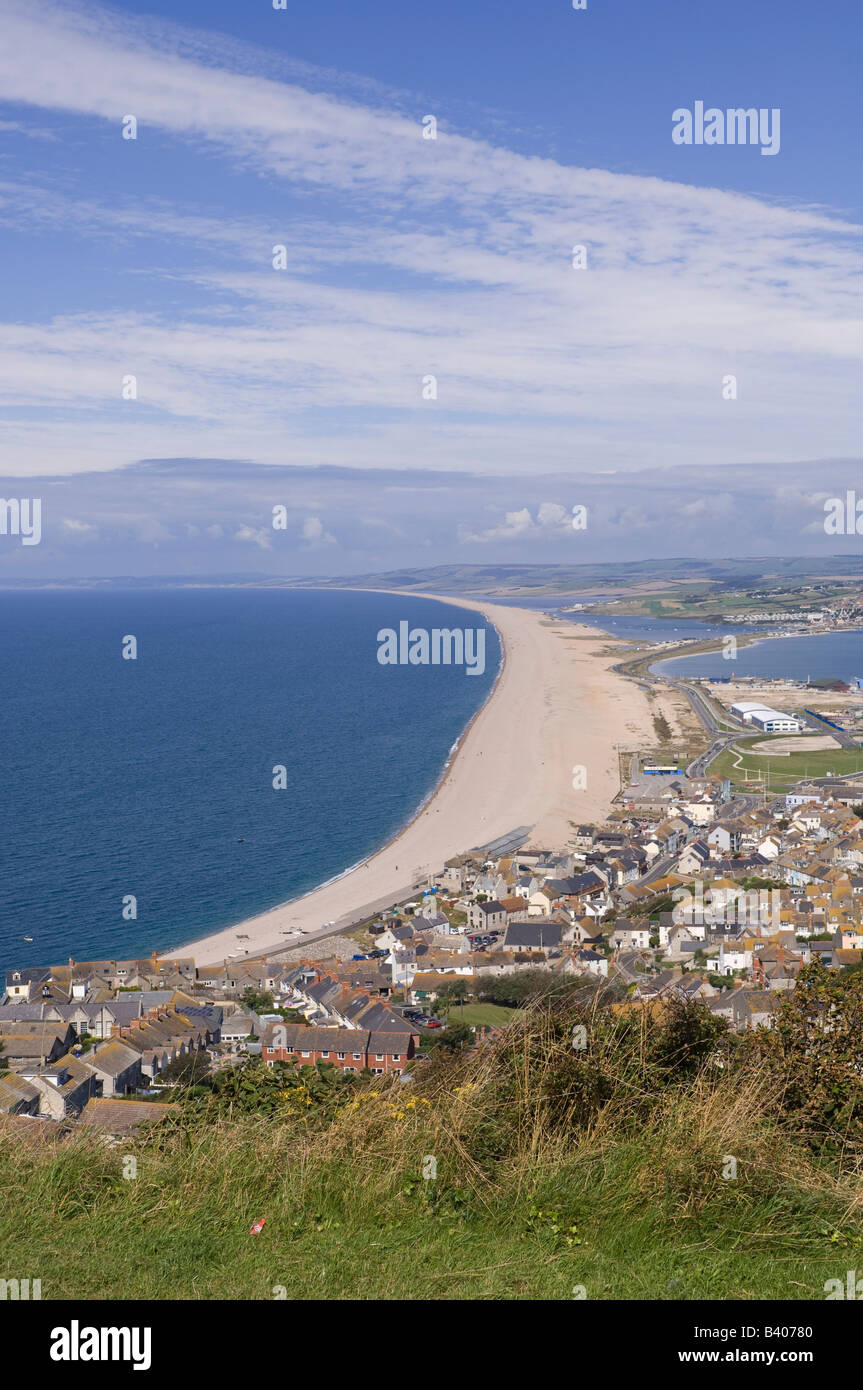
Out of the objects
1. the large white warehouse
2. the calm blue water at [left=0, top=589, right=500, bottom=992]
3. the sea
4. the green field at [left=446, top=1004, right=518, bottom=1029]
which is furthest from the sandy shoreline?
the sea

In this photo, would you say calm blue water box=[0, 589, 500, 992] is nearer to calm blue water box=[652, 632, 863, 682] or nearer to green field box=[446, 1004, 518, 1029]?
green field box=[446, 1004, 518, 1029]

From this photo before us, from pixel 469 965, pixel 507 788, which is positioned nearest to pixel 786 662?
pixel 507 788

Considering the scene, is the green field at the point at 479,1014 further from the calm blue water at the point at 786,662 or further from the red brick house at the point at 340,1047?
the calm blue water at the point at 786,662

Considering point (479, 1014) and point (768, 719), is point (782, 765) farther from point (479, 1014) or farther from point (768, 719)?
point (479, 1014)
